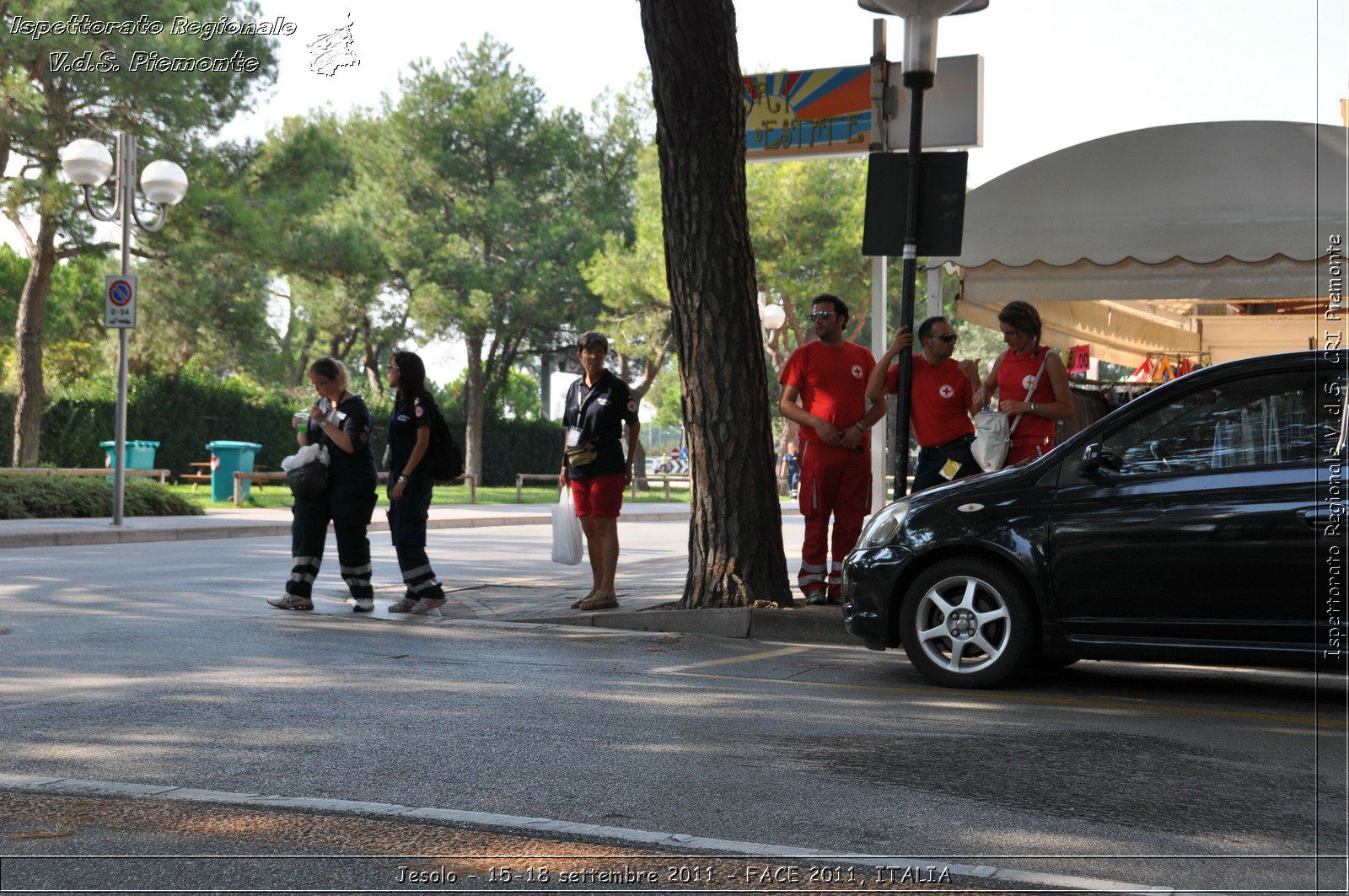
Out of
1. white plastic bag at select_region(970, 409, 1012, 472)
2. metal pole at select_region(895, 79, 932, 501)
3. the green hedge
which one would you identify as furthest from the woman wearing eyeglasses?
the green hedge

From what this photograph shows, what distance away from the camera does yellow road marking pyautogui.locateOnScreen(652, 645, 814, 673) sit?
7.10 meters

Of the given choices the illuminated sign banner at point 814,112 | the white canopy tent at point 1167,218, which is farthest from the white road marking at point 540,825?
the illuminated sign banner at point 814,112

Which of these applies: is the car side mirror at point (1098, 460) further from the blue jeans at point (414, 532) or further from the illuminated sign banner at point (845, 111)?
the illuminated sign banner at point (845, 111)

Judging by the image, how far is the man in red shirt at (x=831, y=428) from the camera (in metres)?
8.88

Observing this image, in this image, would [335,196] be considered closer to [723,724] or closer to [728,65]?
[728,65]

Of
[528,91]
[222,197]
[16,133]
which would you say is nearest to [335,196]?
[528,91]

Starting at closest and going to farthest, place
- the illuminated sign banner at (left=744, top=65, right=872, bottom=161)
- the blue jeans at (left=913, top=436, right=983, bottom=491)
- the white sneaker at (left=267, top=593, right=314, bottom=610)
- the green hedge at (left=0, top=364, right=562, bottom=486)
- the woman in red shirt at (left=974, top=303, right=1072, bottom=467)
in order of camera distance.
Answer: the woman in red shirt at (left=974, top=303, right=1072, bottom=467)
the blue jeans at (left=913, top=436, right=983, bottom=491)
the white sneaker at (left=267, top=593, right=314, bottom=610)
the illuminated sign banner at (left=744, top=65, right=872, bottom=161)
the green hedge at (left=0, top=364, right=562, bottom=486)

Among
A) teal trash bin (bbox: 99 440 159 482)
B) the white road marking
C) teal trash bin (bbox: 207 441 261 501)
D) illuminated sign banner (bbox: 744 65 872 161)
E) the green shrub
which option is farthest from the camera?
teal trash bin (bbox: 99 440 159 482)

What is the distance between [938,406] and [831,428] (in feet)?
2.23

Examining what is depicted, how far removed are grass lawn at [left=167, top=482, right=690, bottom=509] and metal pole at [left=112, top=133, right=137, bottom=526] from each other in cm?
410

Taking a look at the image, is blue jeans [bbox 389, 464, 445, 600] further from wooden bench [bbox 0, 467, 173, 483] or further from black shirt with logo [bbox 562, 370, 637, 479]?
wooden bench [bbox 0, 467, 173, 483]

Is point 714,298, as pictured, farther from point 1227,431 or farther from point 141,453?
point 141,453

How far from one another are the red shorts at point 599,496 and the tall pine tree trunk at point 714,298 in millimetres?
567

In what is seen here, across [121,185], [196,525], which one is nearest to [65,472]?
[196,525]
